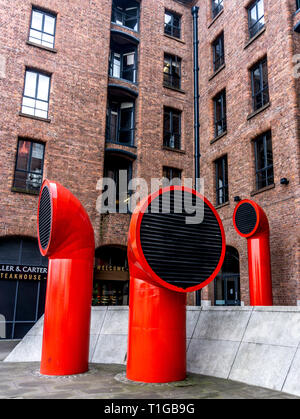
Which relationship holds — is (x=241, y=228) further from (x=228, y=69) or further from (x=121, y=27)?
(x=121, y=27)

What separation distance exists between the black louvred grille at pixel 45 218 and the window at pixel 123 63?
43.9ft

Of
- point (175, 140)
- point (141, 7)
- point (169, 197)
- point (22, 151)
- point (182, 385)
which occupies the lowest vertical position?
point (182, 385)

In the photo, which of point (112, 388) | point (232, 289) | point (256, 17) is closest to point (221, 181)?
point (232, 289)

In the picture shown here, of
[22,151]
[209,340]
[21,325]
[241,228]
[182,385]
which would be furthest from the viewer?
[22,151]

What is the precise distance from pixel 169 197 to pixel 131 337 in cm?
227

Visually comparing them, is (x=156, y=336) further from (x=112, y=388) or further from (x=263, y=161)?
(x=263, y=161)

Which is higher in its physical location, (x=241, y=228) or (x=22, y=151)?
(x=22, y=151)

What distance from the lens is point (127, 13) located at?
1981 cm

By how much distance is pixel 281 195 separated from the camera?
Result: 1282cm

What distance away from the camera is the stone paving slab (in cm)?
468

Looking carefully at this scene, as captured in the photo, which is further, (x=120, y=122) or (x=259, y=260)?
(x=120, y=122)

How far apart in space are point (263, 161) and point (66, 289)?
1042 cm

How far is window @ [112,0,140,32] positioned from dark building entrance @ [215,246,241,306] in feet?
41.1

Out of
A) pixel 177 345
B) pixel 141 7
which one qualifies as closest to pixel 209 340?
pixel 177 345
